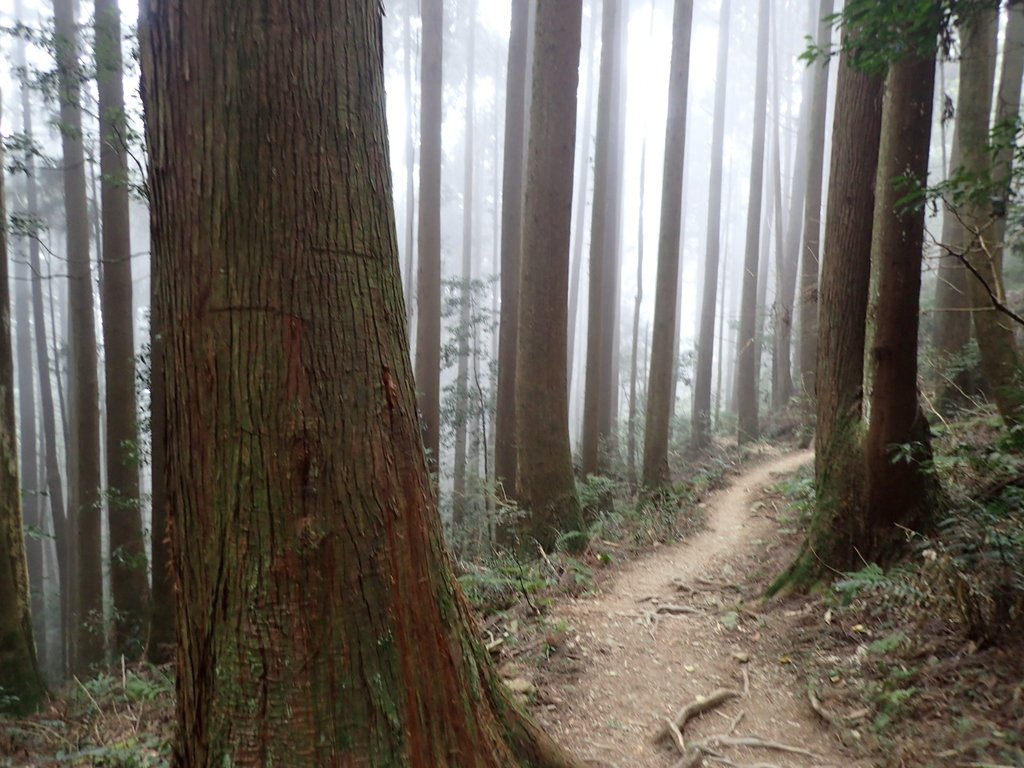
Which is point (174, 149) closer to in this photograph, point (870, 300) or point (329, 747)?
point (329, 747)

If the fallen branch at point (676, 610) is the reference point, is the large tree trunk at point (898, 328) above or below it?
above

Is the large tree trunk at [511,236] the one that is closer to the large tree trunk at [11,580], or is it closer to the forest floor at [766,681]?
the forest floor at [766,681]

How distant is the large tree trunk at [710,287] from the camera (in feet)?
60.1

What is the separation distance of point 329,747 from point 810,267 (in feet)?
54.8

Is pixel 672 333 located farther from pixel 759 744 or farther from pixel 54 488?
pixel 54 488

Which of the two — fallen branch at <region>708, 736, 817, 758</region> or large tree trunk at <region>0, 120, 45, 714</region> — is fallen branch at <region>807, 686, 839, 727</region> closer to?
fallen branch at <region>708, 736, 817, 758</region>

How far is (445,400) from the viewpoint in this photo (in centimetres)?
1744

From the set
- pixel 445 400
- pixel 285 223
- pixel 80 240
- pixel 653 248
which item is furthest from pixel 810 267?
pixel 653 248

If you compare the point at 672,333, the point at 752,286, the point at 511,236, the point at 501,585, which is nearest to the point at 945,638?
the point at 501,585

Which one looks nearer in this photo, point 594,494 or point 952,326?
point 952,326

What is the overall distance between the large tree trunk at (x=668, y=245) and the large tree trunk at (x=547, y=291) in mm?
4183

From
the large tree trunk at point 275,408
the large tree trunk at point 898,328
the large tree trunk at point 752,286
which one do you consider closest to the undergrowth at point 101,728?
the large tree trunk at point 275,408

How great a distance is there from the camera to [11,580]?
22.1 feet

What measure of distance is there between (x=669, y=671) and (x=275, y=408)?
13.5 feet
